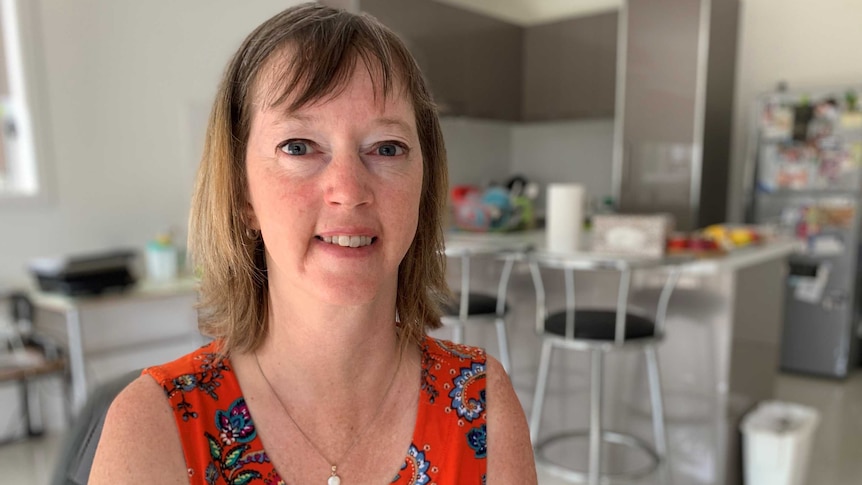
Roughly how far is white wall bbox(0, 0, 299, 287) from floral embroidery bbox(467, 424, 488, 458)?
9.63 ft

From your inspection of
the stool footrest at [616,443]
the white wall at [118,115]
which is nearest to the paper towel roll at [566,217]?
the stool footrest at [616,443]

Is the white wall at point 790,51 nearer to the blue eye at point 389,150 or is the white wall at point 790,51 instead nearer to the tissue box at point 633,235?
the tissue box at point 633,235

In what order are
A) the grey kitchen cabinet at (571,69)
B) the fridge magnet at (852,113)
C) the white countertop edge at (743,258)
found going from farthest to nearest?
the grey kitchen cabinet at (571,69)
the fridge magnet at (852,113)
the white countertop edge at (743,258)

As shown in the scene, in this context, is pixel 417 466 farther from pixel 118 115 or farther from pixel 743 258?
pixel 118 115

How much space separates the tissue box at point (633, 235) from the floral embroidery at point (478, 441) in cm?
163

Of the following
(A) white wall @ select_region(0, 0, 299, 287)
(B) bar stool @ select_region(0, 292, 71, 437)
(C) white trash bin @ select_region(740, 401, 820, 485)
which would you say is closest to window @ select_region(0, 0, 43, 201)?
(A) white wall @ select_region(0, 0, 299, 287)

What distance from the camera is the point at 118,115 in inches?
135

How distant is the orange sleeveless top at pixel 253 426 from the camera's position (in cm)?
75

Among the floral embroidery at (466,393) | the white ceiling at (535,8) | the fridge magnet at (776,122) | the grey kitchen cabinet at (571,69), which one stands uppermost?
the white ceiling at (535,8)

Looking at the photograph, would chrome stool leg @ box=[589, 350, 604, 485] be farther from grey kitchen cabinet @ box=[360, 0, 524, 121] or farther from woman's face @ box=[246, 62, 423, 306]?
grey kitchen cabinet @ box=[360, 0, 524, 121]

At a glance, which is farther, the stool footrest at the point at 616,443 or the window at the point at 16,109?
the window at the point at 16,109

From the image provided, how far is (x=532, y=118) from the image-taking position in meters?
5.25

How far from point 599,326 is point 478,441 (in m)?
1.46

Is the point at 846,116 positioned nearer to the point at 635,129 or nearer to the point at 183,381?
the point at 635,129
